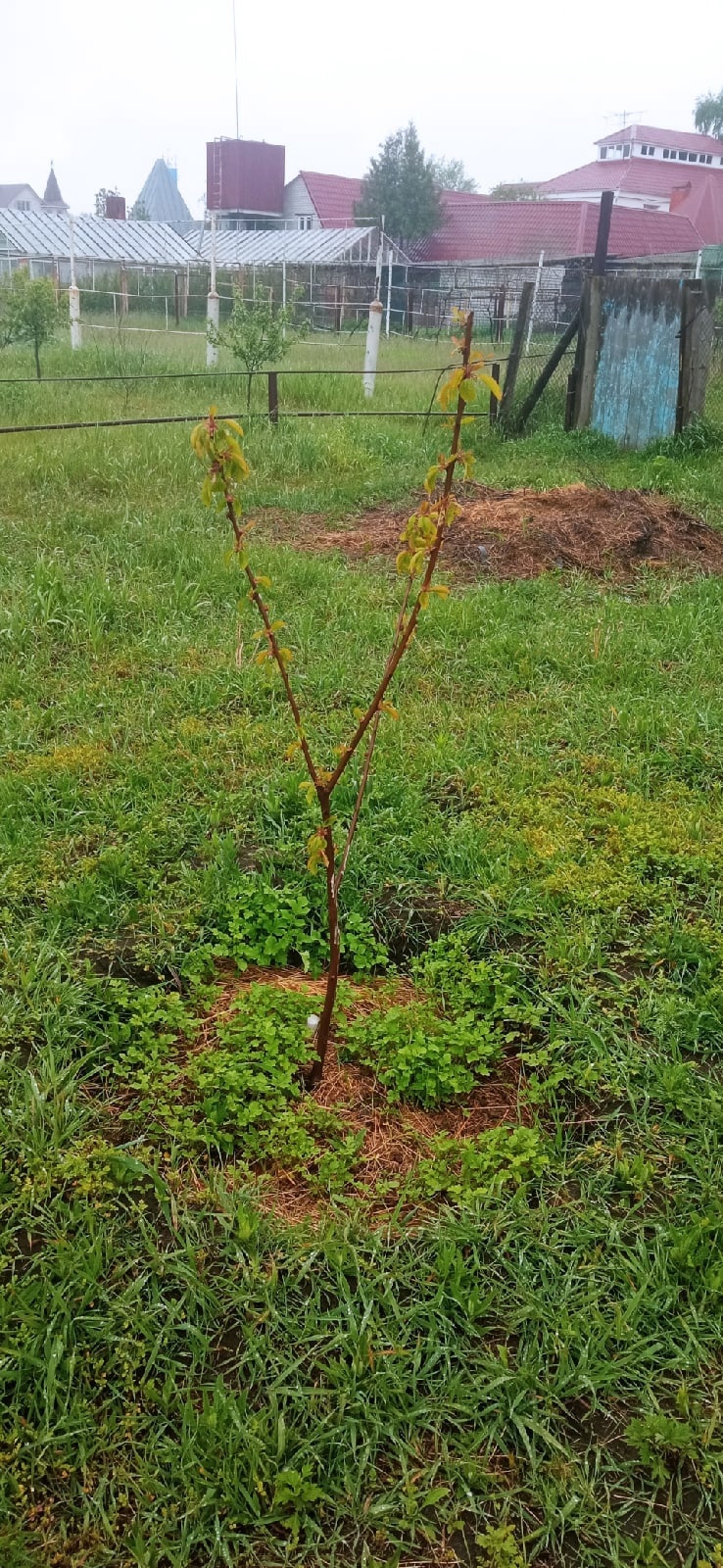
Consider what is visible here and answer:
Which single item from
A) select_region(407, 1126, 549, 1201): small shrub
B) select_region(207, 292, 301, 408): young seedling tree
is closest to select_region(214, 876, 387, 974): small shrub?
select_region(407, 1126, 549, 1201): small shrub

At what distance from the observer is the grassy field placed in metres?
1.72

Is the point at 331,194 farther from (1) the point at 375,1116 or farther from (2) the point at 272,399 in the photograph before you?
(1) the point at 375,1116

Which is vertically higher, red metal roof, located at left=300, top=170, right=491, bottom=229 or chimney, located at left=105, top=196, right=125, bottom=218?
red metal roof, located at left=300, top=170, right=491, bottom=229

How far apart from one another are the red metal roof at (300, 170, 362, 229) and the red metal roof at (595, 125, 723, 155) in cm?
2222

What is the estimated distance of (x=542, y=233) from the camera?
35.6m

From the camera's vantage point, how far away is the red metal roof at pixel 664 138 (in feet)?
197

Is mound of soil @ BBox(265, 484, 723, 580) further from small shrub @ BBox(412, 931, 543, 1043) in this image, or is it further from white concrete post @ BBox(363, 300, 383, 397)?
white concrete post @ BBox(363, 300, 383, 397)

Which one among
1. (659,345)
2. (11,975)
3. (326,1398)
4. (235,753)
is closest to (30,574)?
(235,753)

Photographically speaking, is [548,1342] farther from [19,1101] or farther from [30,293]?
[30,293]

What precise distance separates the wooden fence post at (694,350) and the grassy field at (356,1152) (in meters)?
4.91

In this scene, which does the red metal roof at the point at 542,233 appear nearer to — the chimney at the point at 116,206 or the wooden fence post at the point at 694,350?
the chimney at the point at 116,206

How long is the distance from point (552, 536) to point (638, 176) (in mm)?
49494

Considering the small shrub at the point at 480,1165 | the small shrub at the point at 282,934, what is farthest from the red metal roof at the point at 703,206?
the small shrub at the point at 480,1165

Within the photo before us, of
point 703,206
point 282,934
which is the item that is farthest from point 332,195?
point 282,934
